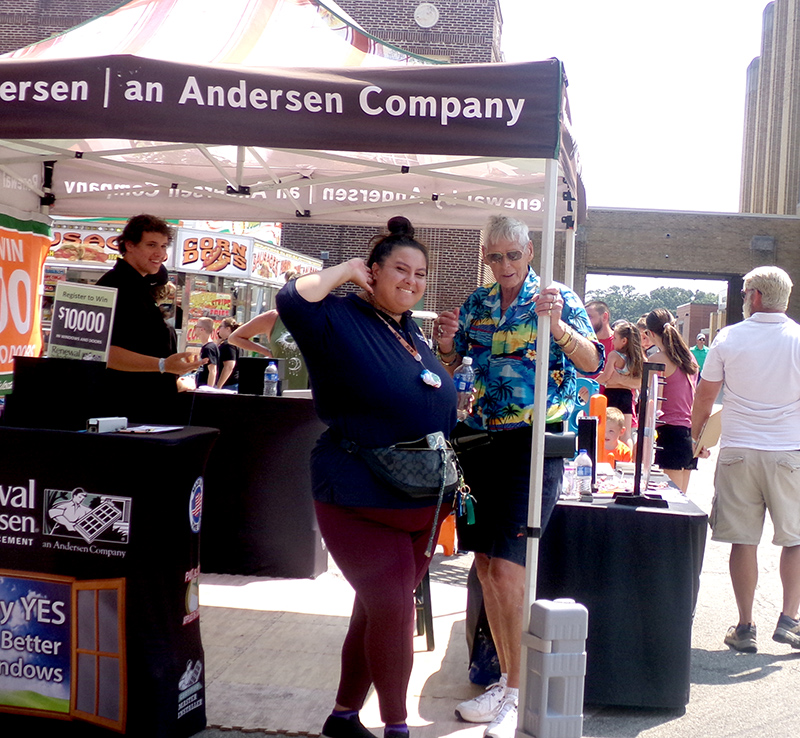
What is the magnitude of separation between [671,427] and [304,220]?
3.30 meters

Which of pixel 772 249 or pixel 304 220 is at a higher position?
pixel 772 249

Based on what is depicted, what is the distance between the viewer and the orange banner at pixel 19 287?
5586 mm

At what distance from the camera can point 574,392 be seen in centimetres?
364

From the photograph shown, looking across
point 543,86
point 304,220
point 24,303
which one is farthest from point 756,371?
point 24,303

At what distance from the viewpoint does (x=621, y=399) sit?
8.17 m

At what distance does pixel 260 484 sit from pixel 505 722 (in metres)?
2.73

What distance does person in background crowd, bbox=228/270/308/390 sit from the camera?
5.05 meters

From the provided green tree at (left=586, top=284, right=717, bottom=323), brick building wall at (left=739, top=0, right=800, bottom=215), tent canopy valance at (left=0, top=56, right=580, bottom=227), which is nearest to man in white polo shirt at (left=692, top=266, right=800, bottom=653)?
tent canopy valance at (left=0, top=56, right=580, bottom=227)

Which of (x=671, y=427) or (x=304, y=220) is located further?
(x=671, y=427)

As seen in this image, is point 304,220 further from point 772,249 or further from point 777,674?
point 772,249

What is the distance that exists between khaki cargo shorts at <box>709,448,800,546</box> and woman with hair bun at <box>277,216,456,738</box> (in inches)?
99.1

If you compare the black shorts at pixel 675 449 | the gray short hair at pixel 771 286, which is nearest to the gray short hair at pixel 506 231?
the gray short hair at pixel 771 286

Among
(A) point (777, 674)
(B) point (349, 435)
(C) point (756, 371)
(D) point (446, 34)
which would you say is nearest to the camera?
(B) point (349, 435)

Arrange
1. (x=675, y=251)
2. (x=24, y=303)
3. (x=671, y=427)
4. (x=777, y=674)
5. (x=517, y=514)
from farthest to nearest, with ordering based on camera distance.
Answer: (x=675, y=251)
(x=671, y=427)
(x=24, y=303)
(x=777, y=674)
(x=517, y=514)
